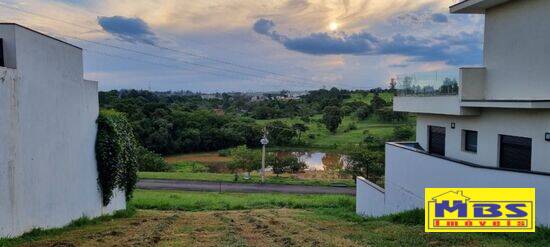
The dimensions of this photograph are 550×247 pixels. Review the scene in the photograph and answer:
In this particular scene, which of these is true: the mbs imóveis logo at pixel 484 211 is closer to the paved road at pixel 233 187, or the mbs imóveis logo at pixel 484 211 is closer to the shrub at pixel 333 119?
the paved road at pixel 233 187

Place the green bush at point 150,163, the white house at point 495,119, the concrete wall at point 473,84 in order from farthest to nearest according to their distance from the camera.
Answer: the green bush at point 150,163
the concrete wall at point 473,84
the white house at point 495,119

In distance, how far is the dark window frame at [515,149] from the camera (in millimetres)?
10047

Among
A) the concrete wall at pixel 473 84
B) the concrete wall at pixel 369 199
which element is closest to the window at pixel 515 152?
the concrete wall at pixel 473 84

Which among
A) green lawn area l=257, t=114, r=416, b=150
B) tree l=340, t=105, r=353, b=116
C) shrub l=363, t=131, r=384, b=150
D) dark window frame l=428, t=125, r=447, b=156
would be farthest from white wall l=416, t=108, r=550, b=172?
tree l=340, t=105, r=353, b=116

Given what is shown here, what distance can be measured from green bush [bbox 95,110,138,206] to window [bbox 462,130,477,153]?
1058 centimetres

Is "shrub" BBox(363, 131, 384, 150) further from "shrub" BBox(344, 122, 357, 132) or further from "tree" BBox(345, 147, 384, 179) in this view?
"tree" BBox(345, 147, 384, 179)

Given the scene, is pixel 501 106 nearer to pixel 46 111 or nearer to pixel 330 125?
pixel 46 111

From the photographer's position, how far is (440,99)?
12984 mm

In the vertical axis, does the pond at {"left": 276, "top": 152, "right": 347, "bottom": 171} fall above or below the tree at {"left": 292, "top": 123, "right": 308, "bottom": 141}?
below

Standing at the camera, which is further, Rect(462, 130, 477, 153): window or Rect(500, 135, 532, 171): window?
Rect(462, 130, 477, 153): window

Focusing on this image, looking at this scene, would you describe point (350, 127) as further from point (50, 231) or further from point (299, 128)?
point (50, 231)

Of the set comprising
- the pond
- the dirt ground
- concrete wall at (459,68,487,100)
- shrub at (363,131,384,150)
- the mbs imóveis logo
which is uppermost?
concrete wall at (459,68,487,100)

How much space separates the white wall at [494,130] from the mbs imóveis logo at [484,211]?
1451 mm

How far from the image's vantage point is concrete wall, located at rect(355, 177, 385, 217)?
604 inches
